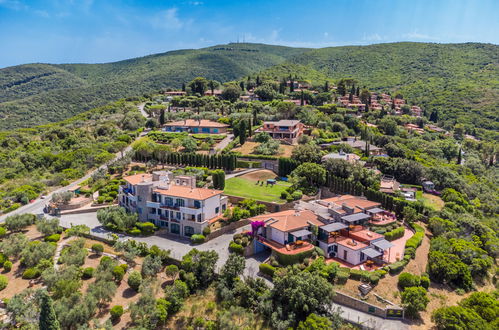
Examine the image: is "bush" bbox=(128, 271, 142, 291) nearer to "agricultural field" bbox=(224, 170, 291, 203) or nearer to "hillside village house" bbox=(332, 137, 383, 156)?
"agricultural field" bbox=(224, 170, 291, 203)

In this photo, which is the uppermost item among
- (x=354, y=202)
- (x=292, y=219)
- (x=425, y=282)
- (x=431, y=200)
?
(x=354, y=202)

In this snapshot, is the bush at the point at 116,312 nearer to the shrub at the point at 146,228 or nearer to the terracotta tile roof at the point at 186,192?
the shrub at the point at 146,228

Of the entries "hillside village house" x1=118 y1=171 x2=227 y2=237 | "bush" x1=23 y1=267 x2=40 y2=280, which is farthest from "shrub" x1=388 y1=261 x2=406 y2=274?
"bush" x1=23 y1=267 x2=40 y2=280

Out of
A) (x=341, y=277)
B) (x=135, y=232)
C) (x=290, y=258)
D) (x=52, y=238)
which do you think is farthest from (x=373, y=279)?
(x=52, y=238)

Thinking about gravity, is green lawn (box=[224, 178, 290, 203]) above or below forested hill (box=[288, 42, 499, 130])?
below

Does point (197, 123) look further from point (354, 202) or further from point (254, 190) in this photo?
point (354, 202)
